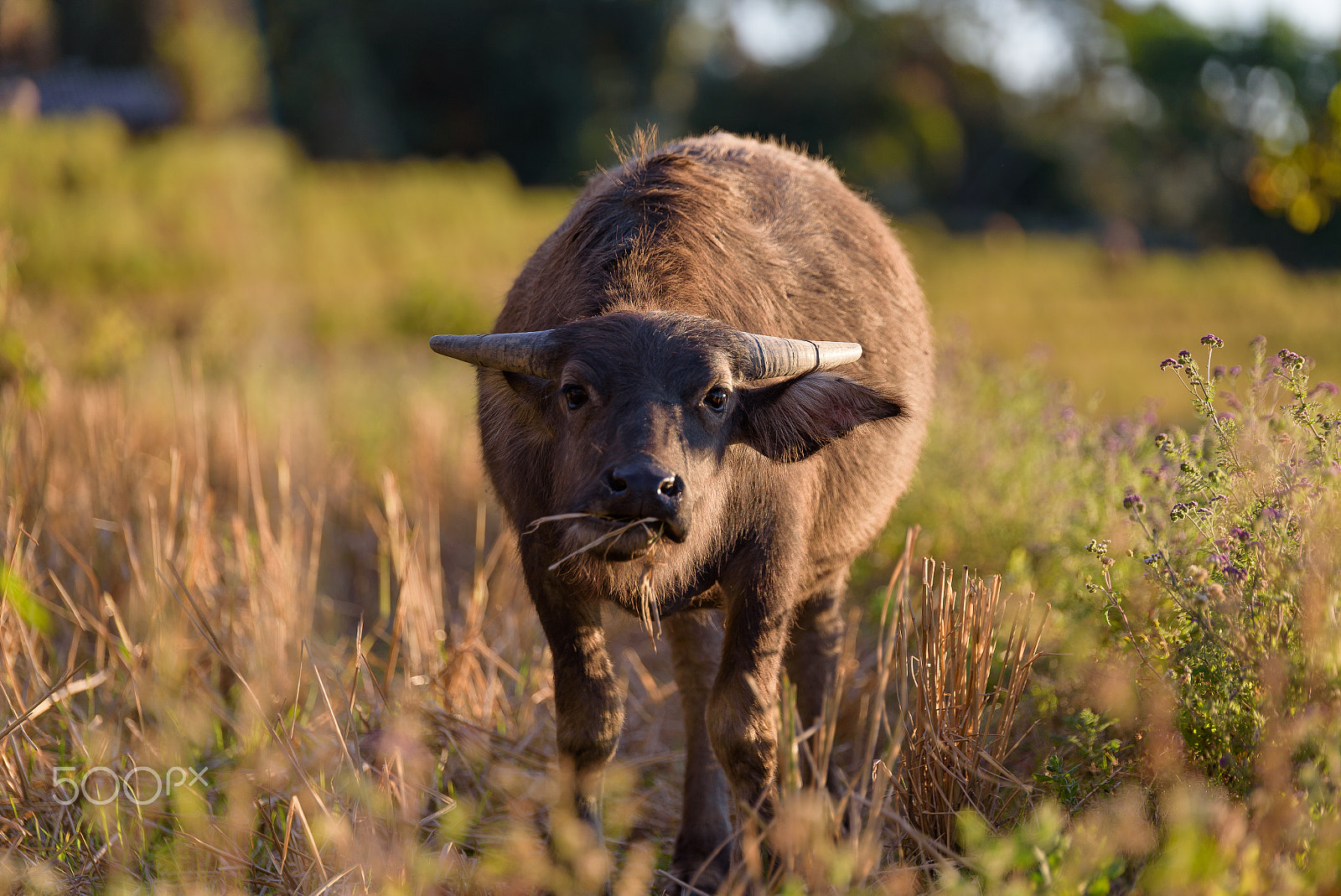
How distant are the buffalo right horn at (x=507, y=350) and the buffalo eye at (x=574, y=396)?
109 mm

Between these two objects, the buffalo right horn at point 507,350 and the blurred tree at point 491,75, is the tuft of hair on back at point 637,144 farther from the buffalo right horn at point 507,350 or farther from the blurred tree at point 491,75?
the blurred tree at point 491,75

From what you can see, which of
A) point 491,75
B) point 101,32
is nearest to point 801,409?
point 491,75

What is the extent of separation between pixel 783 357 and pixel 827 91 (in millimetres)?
31242

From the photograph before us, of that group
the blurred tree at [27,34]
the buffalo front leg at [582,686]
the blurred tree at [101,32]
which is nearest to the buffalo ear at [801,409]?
the buffalo front leg at [582,686]

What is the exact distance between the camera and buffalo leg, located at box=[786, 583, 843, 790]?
3.49 meters

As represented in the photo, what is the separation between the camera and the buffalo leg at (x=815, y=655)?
11.5 ft

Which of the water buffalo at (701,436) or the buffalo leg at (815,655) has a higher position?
the water buffalo at (701,436)

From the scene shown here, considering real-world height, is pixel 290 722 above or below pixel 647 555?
below

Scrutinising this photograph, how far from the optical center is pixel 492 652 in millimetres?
3889

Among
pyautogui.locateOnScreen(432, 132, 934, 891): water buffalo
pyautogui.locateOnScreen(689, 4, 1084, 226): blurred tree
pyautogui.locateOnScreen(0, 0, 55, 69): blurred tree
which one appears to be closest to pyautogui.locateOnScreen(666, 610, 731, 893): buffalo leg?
pyautogui.locateOnScreen(432, 132, 934, 891): water buffalo

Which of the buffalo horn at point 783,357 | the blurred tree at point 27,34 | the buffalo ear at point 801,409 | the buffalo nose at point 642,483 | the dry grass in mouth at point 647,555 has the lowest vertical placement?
the dry grass in mouth at point 647,555

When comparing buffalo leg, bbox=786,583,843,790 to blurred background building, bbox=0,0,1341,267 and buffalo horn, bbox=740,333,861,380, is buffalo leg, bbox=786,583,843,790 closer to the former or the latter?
buffalo horn, bbox=740,333,861,380

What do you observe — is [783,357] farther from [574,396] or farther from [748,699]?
[748,699]

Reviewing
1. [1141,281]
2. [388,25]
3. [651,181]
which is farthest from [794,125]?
[651,181]
